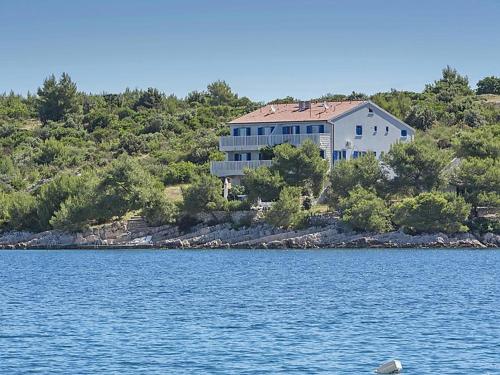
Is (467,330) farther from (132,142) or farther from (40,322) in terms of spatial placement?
(132,142)

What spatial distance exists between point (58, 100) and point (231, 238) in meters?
65.1

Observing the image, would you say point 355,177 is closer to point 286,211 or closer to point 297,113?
point 286,211

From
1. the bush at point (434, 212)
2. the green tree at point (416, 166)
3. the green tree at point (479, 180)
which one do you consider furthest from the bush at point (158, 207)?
the green tree at point (479, 180)

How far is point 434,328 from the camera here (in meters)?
35.1

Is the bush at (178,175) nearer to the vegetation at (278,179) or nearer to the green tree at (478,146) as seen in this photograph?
the vegetation at (278,179)

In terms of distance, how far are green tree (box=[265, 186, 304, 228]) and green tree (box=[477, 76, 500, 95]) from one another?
60234 mm

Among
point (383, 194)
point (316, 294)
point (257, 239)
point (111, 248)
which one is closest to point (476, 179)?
point (383, 194)

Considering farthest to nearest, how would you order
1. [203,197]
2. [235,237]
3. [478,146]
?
1. [478,146]
2. [203,197]
3. [235,237]

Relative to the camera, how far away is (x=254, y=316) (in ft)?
126

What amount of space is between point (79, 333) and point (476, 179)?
1807 inches

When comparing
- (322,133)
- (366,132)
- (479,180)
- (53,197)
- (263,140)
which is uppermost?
(366,132)

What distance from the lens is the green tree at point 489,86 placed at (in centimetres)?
13150

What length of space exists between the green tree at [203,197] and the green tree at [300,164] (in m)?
4.72

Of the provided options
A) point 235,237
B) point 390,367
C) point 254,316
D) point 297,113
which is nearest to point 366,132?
point 297,113
